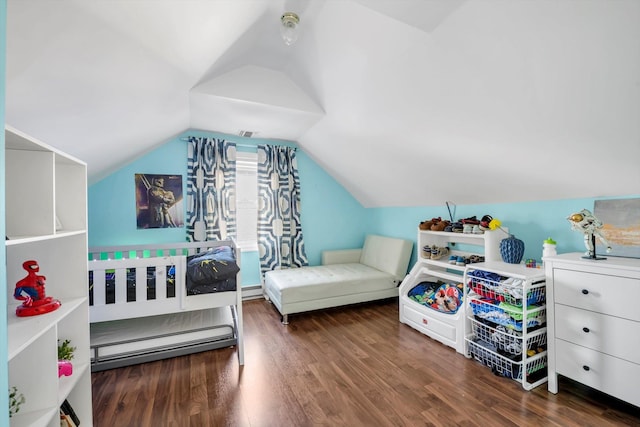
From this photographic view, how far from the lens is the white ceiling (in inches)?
44.5

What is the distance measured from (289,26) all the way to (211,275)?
1.85m

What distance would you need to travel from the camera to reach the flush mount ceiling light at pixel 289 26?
62.6 inches

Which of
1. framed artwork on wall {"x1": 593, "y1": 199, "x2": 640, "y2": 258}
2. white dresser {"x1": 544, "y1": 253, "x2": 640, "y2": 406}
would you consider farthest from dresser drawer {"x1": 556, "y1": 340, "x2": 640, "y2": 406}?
framed artwork on wall {"x1": 593, "y1": 199, "x2": 640, "y2": 258}

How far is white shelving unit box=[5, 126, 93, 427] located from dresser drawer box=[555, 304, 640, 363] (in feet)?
8.42

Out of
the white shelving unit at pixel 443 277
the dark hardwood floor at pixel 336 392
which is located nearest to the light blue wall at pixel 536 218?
the white shelving unit at pixel 443 277

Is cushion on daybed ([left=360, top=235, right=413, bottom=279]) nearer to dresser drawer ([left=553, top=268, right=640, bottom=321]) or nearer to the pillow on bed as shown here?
dresser drawer ([left=553, top=268, right=640, bottom=321])

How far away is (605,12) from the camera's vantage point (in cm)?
103

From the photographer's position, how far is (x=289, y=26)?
168 centimetres

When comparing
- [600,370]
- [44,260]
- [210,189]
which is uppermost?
[210,189]

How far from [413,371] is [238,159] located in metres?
3.09

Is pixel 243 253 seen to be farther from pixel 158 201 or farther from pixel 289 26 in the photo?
pixel 289 26

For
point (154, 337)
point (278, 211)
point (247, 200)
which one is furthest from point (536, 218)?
point (154, 337)

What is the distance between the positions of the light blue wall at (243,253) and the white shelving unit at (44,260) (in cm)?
198

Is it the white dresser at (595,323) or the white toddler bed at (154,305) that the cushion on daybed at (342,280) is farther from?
the white dresser at (595,323)
